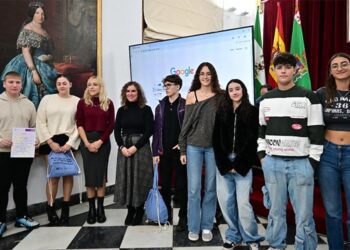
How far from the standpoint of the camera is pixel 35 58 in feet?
9.84

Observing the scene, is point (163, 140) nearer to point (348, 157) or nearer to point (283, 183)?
point (283, 183)

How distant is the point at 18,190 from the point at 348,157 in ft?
8.54

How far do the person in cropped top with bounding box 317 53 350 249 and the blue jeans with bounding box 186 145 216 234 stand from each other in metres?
0.75

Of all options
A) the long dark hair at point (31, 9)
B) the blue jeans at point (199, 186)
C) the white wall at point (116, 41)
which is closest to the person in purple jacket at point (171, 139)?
the blue jeans at point (199, 186)

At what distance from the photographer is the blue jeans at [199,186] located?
2260mm

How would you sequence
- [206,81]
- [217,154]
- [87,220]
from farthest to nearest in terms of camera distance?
[87,220] → [206,81] → [217,154]

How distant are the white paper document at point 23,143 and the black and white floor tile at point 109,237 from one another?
679 millimetres

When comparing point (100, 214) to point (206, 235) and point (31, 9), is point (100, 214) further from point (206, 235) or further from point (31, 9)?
point (31, 9)

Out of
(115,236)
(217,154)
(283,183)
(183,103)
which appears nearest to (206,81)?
(183,103)

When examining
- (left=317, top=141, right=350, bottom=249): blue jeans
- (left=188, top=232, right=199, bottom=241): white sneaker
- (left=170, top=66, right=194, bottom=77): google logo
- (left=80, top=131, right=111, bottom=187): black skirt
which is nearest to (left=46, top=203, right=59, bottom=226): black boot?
(left=80, top=131, right=111, bottom=187): black skirt

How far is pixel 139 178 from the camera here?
268 cm

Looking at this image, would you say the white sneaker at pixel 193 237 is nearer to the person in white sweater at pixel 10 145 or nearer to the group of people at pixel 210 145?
the group of people at pixel 210 145

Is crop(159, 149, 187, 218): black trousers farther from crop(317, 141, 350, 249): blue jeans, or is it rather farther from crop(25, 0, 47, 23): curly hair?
crop(25, 0, 47, 23): curly hair

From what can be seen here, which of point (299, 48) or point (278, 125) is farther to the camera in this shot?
point (299, 48)
